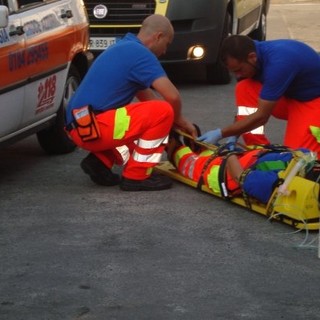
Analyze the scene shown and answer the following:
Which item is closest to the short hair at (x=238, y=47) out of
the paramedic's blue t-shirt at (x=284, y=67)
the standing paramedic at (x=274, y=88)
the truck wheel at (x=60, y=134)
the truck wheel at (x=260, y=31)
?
the standing paramedic at (x=274, y=88)

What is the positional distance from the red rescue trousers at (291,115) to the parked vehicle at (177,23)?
323cm

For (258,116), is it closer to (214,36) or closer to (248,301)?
(248,301)

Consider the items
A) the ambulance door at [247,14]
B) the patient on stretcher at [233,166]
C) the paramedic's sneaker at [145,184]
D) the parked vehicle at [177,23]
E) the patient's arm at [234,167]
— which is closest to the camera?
the patient on stretcher at [233,166]

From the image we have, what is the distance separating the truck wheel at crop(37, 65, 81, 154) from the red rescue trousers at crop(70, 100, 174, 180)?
985mm

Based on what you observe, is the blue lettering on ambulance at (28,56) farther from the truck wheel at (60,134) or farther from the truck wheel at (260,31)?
the truck wheel at (260,31)

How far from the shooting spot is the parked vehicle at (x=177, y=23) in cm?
1070

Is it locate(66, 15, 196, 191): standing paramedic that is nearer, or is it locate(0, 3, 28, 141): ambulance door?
locate(0, 3, 28, 141): ambulance door

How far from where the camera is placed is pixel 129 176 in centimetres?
704

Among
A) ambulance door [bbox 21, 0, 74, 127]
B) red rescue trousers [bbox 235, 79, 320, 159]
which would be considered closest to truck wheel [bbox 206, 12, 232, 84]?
ambulance door [bbox 21, 0, 74, 127]

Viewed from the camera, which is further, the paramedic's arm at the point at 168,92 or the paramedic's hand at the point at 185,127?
the paramedic's hand at the point at 185,127

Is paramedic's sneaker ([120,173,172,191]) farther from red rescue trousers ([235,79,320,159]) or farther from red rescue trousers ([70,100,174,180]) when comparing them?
red rescue trousers ([235,79,320,159])

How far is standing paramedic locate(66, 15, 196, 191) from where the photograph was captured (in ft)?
22.7

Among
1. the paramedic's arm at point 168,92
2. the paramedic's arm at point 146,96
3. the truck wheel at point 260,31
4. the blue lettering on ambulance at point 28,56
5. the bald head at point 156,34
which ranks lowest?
the truck wheel at point 260,31

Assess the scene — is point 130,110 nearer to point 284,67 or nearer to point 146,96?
point 146,96
